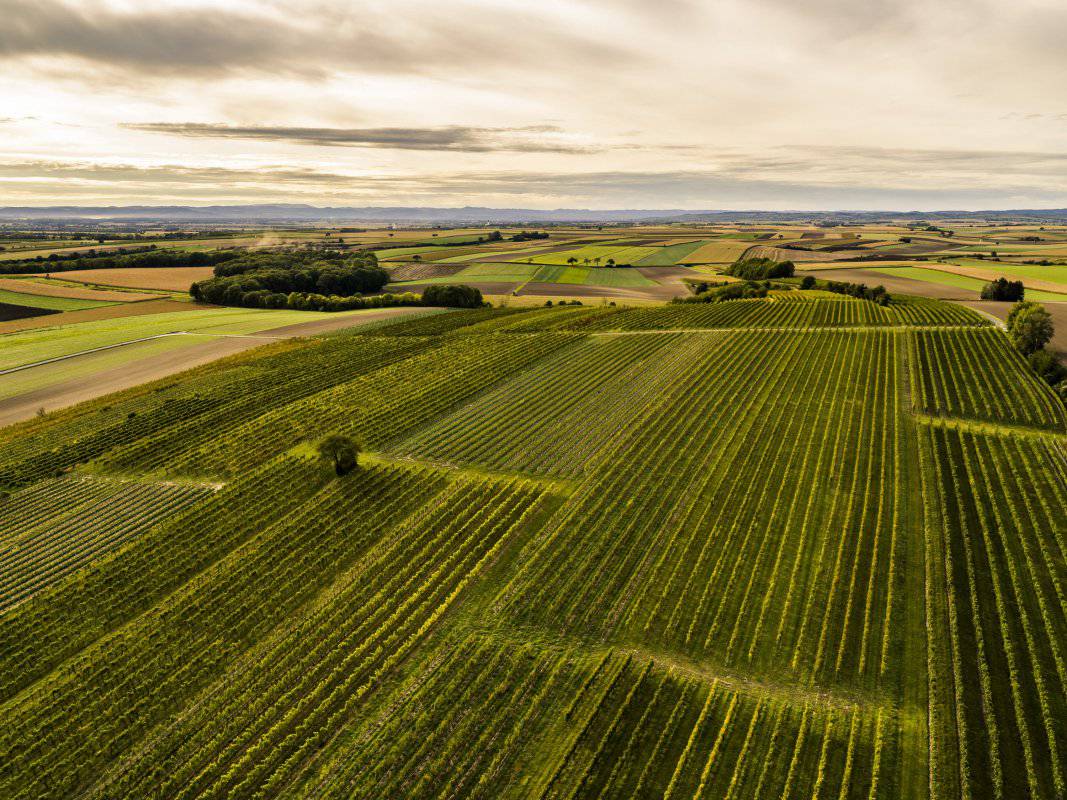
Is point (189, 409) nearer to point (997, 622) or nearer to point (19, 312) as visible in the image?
point (997, 622)

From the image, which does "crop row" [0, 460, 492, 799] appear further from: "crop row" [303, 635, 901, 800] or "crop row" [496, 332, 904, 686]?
"crop row" [496, 332, 904, 686]

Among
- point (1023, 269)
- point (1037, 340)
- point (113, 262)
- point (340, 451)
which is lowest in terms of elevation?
point (340, 451)

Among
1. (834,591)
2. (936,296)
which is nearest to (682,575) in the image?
(834,591)

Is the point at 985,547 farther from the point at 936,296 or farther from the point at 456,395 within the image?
the point at 936,296

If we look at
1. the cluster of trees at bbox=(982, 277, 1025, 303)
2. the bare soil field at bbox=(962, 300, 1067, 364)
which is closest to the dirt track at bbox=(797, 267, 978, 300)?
the cluster of trees at bbox=(982, 277, 1025, 303)

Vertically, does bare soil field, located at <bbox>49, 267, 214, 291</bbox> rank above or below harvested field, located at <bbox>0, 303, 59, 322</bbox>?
above

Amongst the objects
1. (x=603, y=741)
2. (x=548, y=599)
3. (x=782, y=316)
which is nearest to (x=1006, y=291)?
(x=782, y=316)
